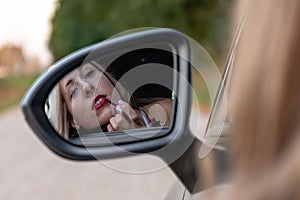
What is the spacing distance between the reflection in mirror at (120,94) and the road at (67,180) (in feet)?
16.3

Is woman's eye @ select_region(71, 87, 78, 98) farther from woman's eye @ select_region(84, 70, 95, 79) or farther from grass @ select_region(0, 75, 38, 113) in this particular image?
grass @ select_region(0, 75, 38, 113)

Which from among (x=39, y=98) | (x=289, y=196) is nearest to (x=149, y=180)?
(x=39, y=98)

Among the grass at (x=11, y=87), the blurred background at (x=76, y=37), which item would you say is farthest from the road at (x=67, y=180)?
the grass at (x=11, y=87)

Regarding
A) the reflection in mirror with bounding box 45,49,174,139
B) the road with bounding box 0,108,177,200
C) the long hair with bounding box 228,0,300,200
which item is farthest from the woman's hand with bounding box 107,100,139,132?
the road with bounding box 0,108,177,200

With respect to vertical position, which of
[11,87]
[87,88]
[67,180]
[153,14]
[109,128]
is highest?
[153,14]

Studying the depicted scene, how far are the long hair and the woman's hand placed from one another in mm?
738

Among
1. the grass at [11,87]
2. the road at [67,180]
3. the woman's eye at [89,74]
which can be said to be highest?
the woman's eye at [89,74]

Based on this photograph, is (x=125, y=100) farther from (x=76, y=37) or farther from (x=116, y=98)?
(x=76, y=37)

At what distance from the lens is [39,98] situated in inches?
79.4

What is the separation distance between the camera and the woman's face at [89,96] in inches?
Result: 68.8

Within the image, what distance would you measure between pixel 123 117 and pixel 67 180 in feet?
24.3

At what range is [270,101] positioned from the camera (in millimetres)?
996

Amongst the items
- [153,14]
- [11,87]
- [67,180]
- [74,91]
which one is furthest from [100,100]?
[11,87]

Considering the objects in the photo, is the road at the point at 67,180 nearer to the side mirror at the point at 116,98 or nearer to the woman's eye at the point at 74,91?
the side mirror at the point at 116,98
